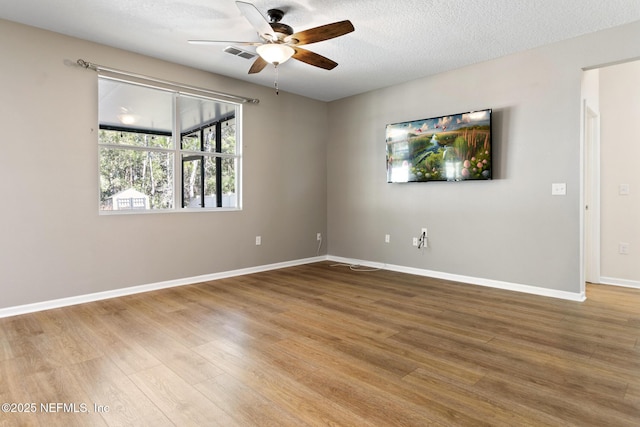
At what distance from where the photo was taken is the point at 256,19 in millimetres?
2639

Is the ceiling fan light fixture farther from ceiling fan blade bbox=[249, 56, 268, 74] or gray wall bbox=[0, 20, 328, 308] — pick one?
gray wall bbox=[0, 20, 328, 308]

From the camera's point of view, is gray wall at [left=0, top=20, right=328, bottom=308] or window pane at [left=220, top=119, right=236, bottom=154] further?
window pane at [left=220, top=119, right=236, bottom=154]

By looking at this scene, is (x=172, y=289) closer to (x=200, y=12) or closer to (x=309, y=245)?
(x=309, y=245)

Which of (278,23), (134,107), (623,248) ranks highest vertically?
(278,23)

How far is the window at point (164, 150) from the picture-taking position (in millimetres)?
3887

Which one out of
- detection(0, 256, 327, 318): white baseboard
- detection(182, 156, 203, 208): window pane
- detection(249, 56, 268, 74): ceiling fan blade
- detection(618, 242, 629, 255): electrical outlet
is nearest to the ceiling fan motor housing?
detection(249, 56, 268, 74): ceiling fan blade

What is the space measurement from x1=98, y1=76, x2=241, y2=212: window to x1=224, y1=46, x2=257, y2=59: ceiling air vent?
35.1 inches

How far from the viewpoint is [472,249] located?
438 centimetres

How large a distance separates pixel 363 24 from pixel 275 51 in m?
0.93

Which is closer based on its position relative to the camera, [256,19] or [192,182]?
[256,19]

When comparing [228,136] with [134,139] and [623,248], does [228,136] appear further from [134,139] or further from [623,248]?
[623,248]

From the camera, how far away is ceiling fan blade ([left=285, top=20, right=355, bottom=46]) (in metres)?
2.61

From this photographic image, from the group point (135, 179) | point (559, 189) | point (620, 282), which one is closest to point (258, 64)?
point (135, 179)

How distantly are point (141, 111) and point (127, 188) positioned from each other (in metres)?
0.91
